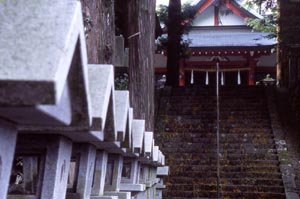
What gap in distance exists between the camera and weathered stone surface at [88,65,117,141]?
4.72 feet

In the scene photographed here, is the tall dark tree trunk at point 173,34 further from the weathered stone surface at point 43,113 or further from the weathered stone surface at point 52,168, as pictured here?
the weathered stone surface at point 43,113

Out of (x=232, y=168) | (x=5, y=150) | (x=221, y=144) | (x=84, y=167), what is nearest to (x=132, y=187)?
(x=84, y=167)

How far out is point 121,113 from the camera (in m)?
2.08

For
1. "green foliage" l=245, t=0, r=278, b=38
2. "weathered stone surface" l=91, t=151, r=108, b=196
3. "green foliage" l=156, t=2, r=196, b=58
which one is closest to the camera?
"weathered stone surface" l=91, t=151, r=108, b=196

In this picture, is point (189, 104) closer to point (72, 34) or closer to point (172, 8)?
point (172, 8)

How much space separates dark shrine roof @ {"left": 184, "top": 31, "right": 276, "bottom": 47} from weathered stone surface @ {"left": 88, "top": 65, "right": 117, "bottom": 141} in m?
19.8

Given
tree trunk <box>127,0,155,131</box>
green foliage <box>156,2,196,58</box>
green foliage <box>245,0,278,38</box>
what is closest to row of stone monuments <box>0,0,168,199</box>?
tree trunk <box>127,0,155,131</box>

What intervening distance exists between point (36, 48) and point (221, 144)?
Answer: 1198 centimetres

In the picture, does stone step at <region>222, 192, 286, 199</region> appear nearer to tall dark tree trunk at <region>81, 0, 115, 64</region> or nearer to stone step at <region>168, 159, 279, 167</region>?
stone step at <region>168, 159, 279, 167</region>

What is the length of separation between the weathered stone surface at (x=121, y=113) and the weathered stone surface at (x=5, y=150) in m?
0.74

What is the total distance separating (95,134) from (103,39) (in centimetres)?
268

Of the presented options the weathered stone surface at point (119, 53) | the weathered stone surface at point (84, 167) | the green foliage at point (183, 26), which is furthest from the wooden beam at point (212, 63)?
the weathered stone surface at point (84, 167)

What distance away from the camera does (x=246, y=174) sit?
1134 cm

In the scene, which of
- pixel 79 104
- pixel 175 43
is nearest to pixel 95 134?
pixel 79 104
